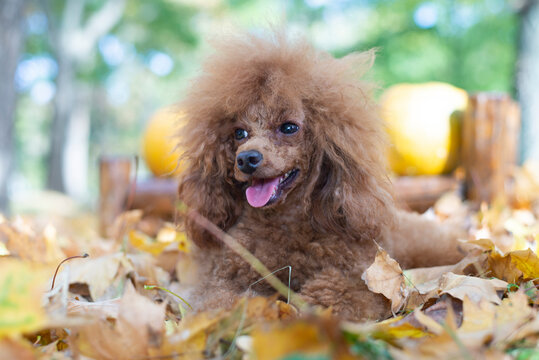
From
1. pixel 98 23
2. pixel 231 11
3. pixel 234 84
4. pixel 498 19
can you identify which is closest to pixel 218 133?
pixel 234 84

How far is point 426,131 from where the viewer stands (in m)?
3.82

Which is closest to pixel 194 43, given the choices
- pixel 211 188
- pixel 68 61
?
pixel 68 61

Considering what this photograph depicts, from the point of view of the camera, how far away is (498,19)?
8344mm

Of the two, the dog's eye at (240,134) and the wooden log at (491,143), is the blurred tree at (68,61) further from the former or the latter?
the dog's eye at (240,134)

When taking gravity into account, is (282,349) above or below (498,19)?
below

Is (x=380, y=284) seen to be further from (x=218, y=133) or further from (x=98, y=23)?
(x=98, y=23)

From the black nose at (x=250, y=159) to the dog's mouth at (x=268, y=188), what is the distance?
0.09 meters

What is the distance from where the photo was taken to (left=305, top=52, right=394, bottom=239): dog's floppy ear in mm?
1651

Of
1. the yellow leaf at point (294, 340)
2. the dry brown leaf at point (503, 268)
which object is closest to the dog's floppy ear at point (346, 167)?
the dry brown leaf at point (503, 268)

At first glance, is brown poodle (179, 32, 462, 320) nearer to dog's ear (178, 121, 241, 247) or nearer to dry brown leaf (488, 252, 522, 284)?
dog's ear (178, 121, 241, 247)

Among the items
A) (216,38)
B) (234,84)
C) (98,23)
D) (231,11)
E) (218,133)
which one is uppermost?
(231,11)

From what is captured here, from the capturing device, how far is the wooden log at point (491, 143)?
3568mm

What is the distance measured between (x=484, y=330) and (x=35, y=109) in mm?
26183

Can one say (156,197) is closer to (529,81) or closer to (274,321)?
(274,321)
